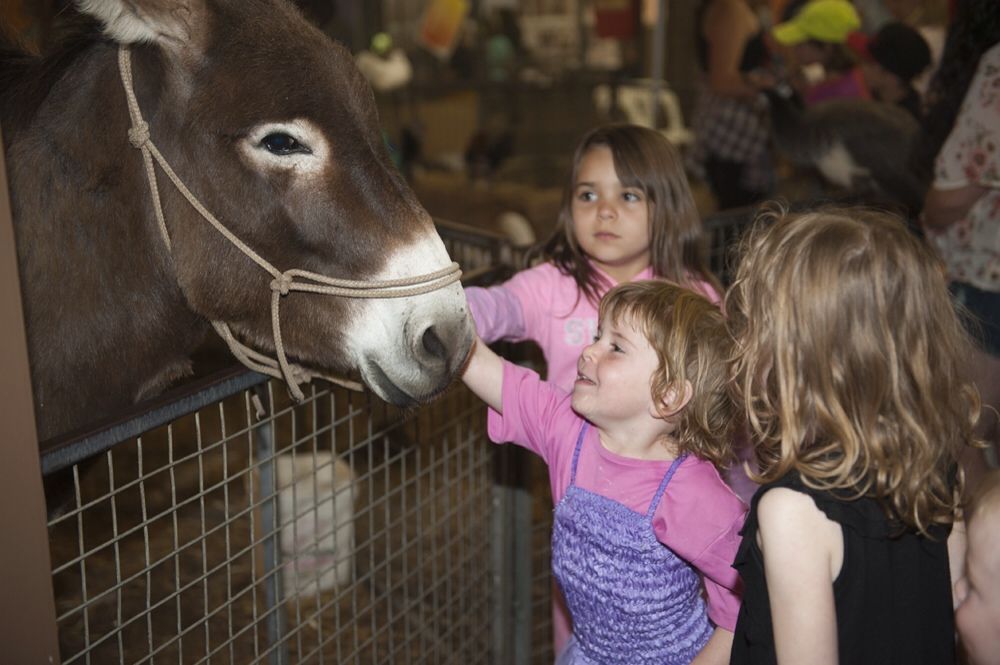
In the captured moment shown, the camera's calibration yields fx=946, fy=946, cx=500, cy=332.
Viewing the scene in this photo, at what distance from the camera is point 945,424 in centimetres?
147

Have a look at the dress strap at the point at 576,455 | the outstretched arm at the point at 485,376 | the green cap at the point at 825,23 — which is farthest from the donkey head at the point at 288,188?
the green cap at the point at 825,23

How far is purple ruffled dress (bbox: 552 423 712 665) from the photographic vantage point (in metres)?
1.76

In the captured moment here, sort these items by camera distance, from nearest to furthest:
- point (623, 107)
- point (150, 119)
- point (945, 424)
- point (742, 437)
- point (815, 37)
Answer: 1. point (945, 424)
2. point (150, 119)
3. point (742, 437)
4. point (815, 37)
5. point (623, 107)

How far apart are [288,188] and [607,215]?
2.67 feet

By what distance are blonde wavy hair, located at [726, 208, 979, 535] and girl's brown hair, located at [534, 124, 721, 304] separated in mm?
861

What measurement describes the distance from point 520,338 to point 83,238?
102 cm

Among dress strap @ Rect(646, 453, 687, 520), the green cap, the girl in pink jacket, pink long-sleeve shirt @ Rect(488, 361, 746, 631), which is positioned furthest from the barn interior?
dress strap @ Rect(646, 453, 687, 520)

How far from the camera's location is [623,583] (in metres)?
1.77

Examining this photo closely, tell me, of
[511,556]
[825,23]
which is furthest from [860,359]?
[825,23]

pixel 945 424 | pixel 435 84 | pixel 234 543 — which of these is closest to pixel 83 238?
pixel 945 424

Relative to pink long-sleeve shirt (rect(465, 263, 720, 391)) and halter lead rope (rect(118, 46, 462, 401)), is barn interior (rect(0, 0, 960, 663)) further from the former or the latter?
pink long-sleeve shirt (rect(465, 263, 720, 391))

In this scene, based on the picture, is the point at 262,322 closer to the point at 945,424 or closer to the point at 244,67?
the point at 244,67

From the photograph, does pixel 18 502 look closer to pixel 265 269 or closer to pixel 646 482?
A: pixel 265 269

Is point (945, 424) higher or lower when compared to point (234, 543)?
higher
